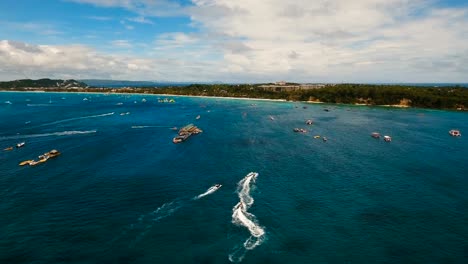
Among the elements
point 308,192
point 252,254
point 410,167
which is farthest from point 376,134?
point 252,254

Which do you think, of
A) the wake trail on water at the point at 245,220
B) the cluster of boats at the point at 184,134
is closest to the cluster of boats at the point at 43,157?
the cluster of boats at the point at 184,134

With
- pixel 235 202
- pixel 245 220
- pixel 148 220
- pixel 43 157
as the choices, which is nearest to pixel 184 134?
pixel 43 157

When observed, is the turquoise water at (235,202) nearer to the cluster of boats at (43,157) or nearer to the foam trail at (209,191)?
the foam trail at (209,191)

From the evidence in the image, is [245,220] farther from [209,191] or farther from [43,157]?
[43,157]

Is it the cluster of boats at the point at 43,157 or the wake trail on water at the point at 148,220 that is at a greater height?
the cluster of boats at the point at 43,157

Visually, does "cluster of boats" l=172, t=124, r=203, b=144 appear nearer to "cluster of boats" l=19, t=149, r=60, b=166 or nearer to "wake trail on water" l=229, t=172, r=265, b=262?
"cluster of boats" l=19, t=149, r=60, b=166

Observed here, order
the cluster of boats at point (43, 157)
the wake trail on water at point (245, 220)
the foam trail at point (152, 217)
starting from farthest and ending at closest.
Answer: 1. the cluster of boats at point (43, 157)
2. the foam trail at point (152, 217)
3. the wake trail on water at point (245, 220)

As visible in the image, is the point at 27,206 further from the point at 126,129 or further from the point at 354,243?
the point at 126,129

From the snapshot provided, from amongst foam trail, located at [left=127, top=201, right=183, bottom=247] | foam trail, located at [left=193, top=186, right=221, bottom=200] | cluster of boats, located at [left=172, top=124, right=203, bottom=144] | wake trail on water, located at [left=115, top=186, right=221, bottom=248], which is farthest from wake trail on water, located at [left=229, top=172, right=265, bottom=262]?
cluster of boats, located at [left=172, top=124, right=203, bottom=144]
